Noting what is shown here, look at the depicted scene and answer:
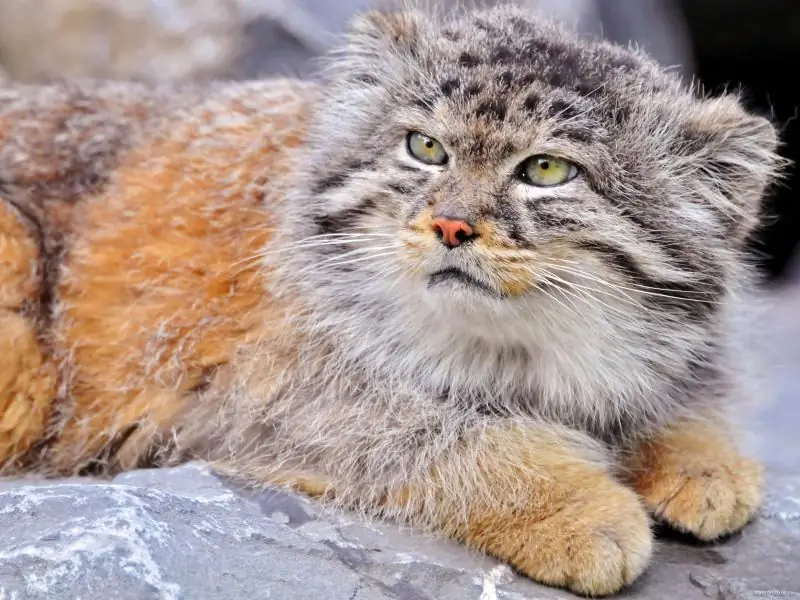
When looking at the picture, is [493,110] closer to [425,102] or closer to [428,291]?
[425,102]

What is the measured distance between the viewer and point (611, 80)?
3.36 m

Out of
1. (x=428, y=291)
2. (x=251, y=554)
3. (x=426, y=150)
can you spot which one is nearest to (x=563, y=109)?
(x=426, y=150)

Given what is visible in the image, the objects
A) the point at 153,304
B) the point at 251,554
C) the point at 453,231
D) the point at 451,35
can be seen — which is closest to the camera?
the point at 251,554

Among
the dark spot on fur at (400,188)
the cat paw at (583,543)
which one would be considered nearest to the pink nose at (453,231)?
the dark spot on fur at (400,188)

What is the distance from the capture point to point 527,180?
319 centimetres

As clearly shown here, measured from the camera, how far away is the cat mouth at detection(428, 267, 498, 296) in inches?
120

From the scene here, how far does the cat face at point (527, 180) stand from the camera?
3.09 meters

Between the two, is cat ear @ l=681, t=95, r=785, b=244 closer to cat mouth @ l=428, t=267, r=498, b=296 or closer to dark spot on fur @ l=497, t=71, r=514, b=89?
dark spot on fur @ l=497, t=71, r=514, b=89

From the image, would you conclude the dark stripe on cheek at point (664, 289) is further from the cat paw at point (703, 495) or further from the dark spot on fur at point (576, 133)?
A: the cat paw at point (703, 495)

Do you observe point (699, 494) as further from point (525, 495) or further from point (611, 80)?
point (611, 80)

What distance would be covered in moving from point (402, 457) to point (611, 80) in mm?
1472

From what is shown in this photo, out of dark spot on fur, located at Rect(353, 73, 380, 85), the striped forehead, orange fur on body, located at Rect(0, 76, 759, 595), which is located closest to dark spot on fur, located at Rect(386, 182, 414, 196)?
the striped forehead

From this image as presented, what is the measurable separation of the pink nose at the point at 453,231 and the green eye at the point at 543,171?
0.34 metres

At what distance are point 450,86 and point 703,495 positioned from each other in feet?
5.36
